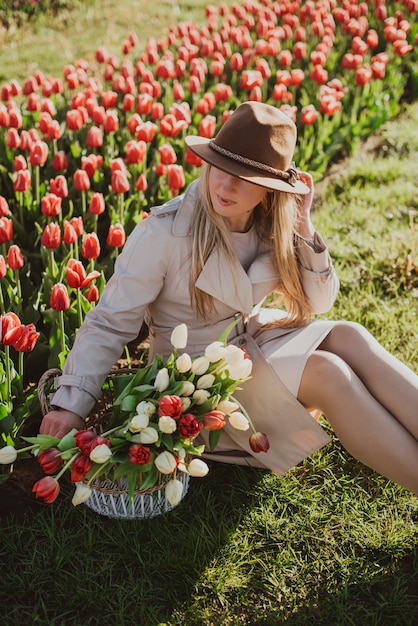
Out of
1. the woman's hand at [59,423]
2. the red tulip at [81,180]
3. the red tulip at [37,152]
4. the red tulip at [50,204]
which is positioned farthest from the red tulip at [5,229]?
the woman's hand at [59,423]

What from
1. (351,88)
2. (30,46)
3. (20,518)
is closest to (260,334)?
(20,518)

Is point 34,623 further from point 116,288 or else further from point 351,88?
point 351,88

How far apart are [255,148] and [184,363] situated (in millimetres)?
683

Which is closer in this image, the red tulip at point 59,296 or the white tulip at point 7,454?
the white tulip at point 7,454

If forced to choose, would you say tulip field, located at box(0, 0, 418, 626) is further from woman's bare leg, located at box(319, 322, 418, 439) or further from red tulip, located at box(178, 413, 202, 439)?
red tulip, located at box(178, 413, 202, 439)

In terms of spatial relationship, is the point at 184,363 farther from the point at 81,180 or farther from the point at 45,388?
the point at 81,180

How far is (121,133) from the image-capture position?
14.1ft

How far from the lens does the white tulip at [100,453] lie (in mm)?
1912

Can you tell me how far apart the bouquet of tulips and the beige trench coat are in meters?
A: 0.21

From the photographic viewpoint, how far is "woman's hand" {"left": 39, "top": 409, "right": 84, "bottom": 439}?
217 centimetres

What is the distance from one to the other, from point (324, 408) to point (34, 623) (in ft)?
3.70

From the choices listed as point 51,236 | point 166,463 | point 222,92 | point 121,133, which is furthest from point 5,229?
point 222,92

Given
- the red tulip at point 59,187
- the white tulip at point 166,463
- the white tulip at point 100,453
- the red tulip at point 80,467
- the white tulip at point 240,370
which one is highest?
the red tulip at point 59,187

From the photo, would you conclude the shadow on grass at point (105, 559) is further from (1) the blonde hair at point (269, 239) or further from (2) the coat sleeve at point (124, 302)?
(1) the blonde hair at point (269, 239)
